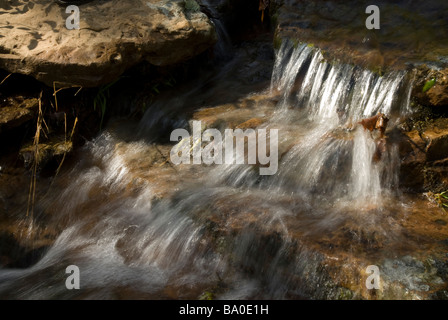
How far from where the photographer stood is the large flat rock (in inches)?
168

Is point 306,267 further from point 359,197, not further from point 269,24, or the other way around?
point 269,24

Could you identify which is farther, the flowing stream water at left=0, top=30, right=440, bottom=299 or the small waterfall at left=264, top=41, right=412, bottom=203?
the small waterfall at left=264, top=41, right=412, bottom=203

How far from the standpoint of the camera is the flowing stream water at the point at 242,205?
113 inches

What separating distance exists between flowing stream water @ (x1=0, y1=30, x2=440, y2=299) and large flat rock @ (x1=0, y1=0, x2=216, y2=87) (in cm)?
68

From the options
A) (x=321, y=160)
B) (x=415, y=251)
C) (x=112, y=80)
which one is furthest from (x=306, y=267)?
(x=112, y=80)

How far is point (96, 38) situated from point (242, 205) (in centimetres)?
245
